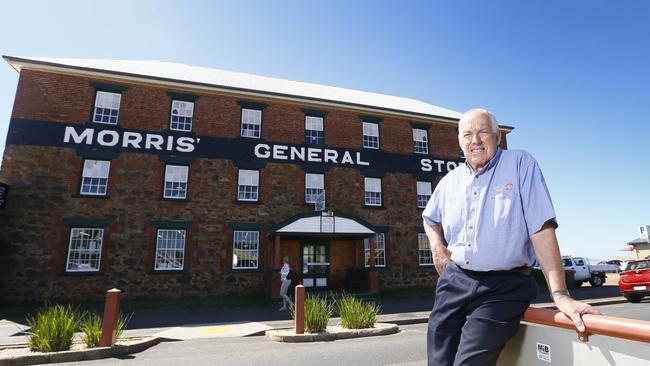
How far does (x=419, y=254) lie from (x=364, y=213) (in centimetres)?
353

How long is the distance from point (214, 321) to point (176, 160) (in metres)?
7.33

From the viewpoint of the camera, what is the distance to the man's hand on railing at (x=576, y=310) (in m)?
1.36

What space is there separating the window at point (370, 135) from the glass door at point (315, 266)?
5.65 m

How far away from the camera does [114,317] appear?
6688mm

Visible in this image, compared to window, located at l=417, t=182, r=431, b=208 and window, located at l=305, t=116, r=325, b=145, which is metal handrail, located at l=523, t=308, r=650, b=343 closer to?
window, located at l=305, t=116, r=325, b=145

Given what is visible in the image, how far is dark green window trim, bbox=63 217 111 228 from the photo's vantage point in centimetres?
1285

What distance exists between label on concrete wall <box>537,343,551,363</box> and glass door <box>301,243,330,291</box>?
14.5 meters

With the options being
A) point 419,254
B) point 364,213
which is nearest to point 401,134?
point 364,213

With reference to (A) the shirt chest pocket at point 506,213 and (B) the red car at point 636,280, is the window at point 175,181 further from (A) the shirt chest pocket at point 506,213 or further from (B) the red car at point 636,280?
(B) the red car at point 636,280

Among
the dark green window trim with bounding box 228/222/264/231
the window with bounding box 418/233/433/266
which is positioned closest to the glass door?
the dark green window trim with bounding box 228/222/264/231

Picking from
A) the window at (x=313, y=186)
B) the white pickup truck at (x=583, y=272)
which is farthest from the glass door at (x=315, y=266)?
the white pickup truck at (x=583, y=272)

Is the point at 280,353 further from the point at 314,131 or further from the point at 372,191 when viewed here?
the point at 314,131

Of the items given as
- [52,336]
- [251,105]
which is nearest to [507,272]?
[52,336]

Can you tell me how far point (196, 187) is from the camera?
47.7ft
